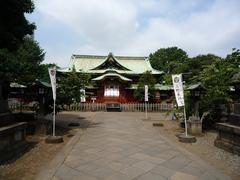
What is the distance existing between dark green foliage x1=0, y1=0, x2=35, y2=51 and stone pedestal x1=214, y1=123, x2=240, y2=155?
1004cm

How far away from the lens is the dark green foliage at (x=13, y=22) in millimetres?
11431

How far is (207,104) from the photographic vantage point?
1317cm

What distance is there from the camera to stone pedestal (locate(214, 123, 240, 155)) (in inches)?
313

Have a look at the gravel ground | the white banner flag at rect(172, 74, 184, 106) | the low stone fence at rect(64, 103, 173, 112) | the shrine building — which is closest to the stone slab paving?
the gravel ground

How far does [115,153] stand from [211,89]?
6.95m

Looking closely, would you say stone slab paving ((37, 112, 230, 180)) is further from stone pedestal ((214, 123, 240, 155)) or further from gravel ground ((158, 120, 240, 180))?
stone pedestal ((214, 123, 240, 155))

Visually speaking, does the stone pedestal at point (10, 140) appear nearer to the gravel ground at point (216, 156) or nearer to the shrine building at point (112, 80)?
the gravel ground at point (216, 156)

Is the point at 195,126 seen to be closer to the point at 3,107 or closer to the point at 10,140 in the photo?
the point at 10,140

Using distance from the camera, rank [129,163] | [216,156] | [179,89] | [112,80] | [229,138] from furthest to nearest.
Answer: [112,80] < [179,89] < [229,138] < [216,156] < [129,163]

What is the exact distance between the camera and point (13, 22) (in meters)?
12.2

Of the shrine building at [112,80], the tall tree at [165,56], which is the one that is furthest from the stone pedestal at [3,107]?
the tall tree at [165,56]

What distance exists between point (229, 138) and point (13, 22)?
10.8 m

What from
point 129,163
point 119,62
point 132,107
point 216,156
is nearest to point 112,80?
point 132,107

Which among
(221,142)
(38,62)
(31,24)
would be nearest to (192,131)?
(221,142)
